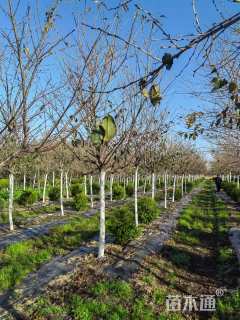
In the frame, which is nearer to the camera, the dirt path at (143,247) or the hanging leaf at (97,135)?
the hanging leaf at (97,135)

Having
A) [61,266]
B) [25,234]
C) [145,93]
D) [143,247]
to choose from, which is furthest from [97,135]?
[25,234]

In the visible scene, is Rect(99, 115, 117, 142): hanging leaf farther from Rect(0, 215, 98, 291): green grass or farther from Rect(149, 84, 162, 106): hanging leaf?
Rect(0, 215, 98, 291): green grass

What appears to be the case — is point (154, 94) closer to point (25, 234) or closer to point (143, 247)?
point (143, 247)

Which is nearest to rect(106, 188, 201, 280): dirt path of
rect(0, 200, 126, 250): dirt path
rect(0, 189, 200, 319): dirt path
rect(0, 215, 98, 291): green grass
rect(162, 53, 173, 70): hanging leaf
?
Result: rect(0, 189, 200, 319): dirt path

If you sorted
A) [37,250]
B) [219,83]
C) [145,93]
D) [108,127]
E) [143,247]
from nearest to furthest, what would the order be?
[108,127] < [145,93] < [219,83] < [37,250] < [143,247]

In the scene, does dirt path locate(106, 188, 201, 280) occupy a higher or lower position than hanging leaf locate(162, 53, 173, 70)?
lower

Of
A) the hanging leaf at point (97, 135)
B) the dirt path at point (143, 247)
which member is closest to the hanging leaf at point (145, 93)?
the hanging leaf at point (97, 135)

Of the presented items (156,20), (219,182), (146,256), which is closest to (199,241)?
(146,256)

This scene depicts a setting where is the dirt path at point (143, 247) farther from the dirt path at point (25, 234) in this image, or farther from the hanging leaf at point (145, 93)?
the hanging leaf at point (145, 93)

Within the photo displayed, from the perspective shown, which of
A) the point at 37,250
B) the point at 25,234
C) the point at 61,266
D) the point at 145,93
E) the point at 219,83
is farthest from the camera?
the point at 25,234

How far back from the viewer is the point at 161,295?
21.8 feet
